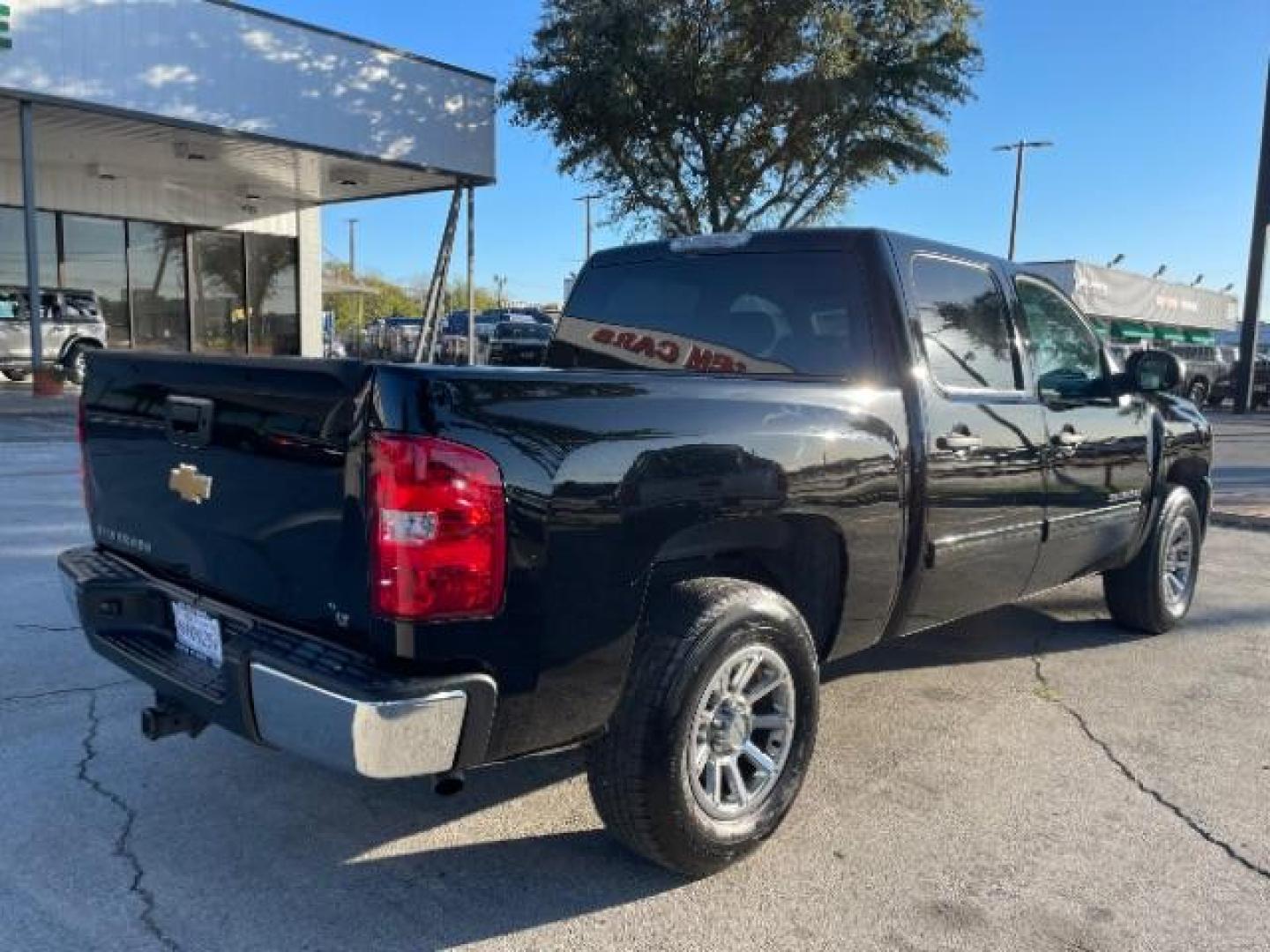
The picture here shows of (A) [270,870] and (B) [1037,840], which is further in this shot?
(B) [1037,840]

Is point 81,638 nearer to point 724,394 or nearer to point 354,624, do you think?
point 354,624

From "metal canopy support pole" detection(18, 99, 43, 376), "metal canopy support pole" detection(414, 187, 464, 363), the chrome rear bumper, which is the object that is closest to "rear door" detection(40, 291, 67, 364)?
"metal canopy support pole" detection(18, 99, 43, 376)

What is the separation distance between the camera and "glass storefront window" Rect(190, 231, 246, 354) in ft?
73.8

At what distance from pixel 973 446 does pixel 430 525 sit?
7.44 ft

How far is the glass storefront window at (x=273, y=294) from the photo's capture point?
23.4 metres

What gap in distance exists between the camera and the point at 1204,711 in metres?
4.35

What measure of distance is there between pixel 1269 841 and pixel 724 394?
2.20m

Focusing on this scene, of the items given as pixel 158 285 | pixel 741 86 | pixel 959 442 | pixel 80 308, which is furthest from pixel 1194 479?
pixel 158 285

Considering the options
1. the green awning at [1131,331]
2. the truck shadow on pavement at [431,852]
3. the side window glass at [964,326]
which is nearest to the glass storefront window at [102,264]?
the truck shadow on pavement at [431,852]

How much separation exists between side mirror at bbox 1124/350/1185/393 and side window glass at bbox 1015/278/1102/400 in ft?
0.49

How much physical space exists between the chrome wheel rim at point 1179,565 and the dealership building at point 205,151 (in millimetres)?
11736

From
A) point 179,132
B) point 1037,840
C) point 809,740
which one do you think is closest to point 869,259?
point 809,740

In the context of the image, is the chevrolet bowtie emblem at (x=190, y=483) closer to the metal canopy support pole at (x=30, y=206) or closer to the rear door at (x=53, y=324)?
the metal canopy support pole at (x=30, y=206)

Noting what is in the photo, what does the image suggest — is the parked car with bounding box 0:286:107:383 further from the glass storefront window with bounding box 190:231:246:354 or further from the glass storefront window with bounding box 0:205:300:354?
the glass storefront window with bounding box 190:231:246:354
